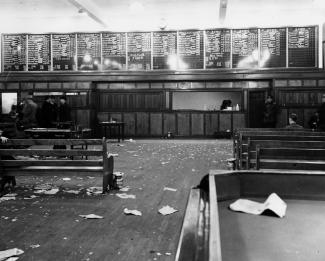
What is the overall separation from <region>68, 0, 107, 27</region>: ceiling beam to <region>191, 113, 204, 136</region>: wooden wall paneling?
4.73 metres

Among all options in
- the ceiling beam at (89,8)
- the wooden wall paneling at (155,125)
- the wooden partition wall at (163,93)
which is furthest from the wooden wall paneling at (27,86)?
the wooden wall paneling at (155,125)

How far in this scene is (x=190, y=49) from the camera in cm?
1473

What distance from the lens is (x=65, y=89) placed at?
15266mm

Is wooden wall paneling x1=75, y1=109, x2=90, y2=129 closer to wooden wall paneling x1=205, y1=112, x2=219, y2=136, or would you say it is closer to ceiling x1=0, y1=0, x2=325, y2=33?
ceiling x1=0, y1=0, x2=325, y2=33

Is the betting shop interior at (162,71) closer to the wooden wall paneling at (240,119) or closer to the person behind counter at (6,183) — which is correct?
the wooden wall paneling at (240,119)

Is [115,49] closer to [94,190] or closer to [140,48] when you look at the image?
[140,48]

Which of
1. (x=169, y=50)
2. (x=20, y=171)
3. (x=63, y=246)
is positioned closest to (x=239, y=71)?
(x=169, y=50)

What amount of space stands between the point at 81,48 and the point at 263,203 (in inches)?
540

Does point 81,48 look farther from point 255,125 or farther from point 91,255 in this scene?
point 91,255

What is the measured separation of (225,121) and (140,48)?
4138 mm

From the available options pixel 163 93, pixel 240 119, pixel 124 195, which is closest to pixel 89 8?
pixel 163 93

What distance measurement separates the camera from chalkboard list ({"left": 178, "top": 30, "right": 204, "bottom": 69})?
1467 cm

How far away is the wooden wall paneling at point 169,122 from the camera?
1523cm

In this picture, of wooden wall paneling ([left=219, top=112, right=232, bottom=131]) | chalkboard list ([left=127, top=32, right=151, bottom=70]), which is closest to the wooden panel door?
wooden wall paneling ([left=219, top=112, right=232, bottom=131])
